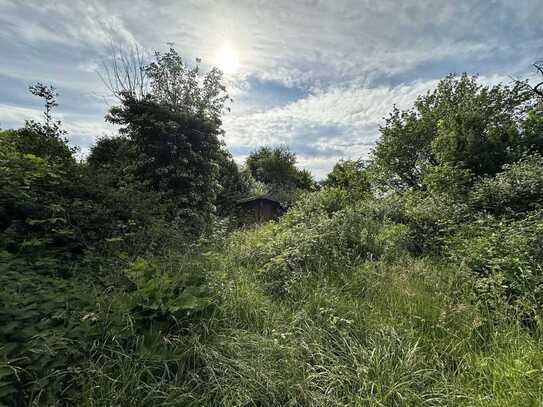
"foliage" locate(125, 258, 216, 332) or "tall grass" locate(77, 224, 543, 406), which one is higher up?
"foliage" locate(125, 258, 216, 332)

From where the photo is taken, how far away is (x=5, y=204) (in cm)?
314

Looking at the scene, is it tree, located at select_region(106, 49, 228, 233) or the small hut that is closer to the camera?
tree, located at select_region(106, 49, 228, 233)

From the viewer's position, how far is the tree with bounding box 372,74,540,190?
6.77 m

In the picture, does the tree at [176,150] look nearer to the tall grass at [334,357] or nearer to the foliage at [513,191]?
the tall grass at [334,357]

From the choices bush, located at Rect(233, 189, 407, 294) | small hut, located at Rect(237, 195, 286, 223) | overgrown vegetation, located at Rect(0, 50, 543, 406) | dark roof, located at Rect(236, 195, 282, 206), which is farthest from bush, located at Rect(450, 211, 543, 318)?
dark roof, located at Rect(236, 195, 282, 206)

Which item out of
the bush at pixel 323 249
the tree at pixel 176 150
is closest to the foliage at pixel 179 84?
the tree at pixel 176 150

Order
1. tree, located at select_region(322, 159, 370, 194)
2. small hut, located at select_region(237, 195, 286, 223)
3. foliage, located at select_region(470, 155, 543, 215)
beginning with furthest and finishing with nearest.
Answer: small hut, located at select_region(237, 195, 286, 223) < tree, located at select_region(322, 159, 370, 194) < foliage, located at select_region(470, 155, 543, 215)

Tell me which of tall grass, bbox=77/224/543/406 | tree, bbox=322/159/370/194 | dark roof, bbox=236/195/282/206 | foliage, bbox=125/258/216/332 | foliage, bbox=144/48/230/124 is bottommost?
tall grass, bbox=77/224/543/406

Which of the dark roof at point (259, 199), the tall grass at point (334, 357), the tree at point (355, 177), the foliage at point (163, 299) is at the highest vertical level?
the tree at point (355, 177)

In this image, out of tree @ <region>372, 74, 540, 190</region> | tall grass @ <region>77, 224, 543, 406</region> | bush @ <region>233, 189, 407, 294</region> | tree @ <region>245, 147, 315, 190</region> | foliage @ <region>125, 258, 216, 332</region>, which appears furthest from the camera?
tree @ <region>245, 147, 315, 190</region>

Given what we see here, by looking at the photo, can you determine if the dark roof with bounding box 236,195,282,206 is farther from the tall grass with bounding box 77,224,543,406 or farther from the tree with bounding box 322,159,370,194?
the tall grass with bounding box 77,224,543,406

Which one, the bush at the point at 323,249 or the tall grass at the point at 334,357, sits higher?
the bush at the point at 323,249

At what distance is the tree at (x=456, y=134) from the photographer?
677 cm

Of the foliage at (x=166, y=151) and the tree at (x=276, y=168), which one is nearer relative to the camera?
the foliage at (x=166, y=151)
